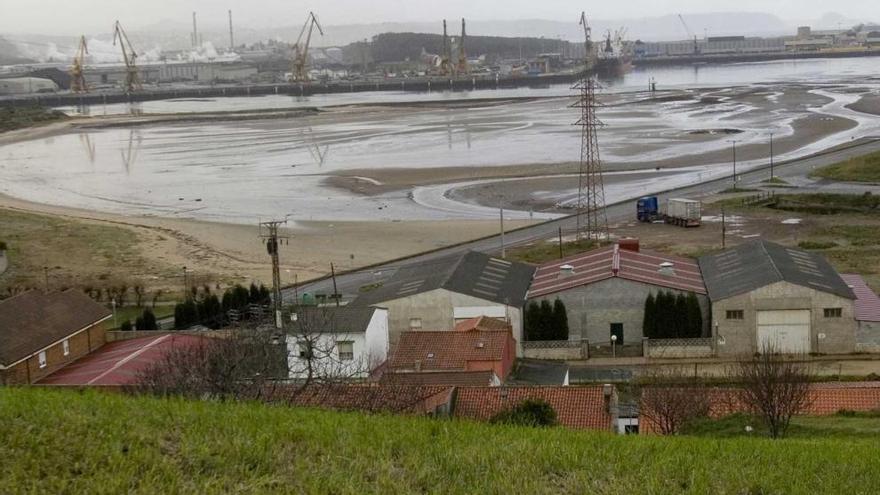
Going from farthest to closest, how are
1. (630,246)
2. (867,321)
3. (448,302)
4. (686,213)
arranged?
(686,213)
(630,246)
(448,302)
(867,321)

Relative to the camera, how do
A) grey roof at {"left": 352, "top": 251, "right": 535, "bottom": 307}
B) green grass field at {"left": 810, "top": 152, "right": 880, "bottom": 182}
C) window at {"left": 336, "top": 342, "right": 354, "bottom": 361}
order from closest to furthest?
window at {"left": 336, "top": 342, "right": 354, "bottom": 361}
grey roof at {"left": 352, "top": 251, "right": 535, "bottom": 307}
green grass field at {"left": 810, "top": 152, "right": 880, "bottom": 182}

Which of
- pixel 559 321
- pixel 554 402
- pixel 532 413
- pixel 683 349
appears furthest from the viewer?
pixel 559 321

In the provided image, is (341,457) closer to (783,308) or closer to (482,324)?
(482,324)

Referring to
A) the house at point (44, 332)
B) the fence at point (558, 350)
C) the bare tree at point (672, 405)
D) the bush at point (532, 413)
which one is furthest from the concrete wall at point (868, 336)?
the house at point (44, 332)

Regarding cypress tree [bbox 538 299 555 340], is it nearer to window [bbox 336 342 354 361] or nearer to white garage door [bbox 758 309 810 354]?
white garage door [bbox 758 309 810 354]

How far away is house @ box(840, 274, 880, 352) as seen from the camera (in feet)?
53.2

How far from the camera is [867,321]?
1658cm

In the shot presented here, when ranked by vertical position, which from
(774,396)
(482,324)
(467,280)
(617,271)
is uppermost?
(774,396)

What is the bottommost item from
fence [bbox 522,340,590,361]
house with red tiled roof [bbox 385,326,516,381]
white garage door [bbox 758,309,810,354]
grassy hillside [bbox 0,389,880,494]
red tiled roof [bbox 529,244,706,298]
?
fence [bbox 522,340,590,361]

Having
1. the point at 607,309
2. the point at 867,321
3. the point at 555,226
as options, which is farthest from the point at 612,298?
the point at 555,226

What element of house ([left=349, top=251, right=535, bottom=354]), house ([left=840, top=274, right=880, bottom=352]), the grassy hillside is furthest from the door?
the grassy hillside

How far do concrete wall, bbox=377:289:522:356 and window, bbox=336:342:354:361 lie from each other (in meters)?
2.19

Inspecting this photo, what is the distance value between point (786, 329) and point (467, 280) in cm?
471

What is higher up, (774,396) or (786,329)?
(774,396)
